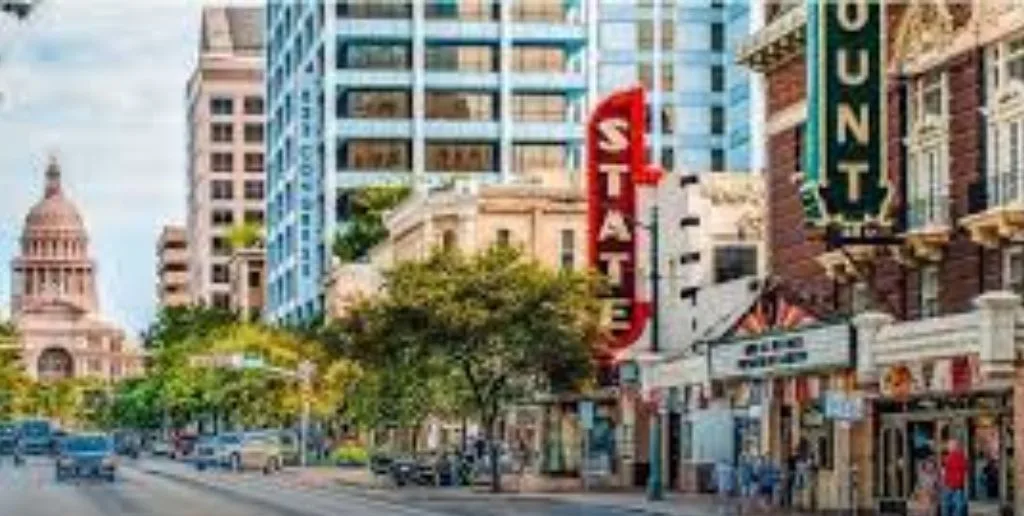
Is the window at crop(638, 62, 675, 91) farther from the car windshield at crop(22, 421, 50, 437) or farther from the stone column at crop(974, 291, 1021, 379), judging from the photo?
the stone column at crop(974, 291, 1021, 379)

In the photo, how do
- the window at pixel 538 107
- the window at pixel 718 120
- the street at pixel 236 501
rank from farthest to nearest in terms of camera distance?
the window at pixel 718 120 → the window at pixel 538 107 → the street at pixel 236 501

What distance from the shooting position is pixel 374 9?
163000 mm

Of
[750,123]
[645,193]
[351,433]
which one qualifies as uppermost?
[750,123]

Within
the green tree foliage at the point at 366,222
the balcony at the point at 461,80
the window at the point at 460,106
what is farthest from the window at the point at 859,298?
the balcony at the point at 461,80

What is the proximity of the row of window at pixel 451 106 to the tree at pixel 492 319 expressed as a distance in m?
75.5

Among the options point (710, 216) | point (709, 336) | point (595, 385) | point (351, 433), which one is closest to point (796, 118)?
point (709, 336)

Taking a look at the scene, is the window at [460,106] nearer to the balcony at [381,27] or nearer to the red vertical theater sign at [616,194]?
the balcony at [381,27]

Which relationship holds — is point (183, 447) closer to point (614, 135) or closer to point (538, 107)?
point (538, 107)

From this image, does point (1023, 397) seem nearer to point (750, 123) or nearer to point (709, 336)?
point (709, 336)

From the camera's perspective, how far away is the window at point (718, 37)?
164000 millimetres

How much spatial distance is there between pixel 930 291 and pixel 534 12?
103598 millimetres

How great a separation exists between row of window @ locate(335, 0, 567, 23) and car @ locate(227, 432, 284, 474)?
156ft

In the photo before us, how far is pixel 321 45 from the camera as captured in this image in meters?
164

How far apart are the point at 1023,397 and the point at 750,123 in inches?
4171
